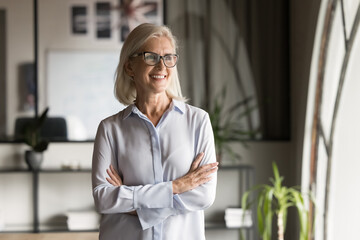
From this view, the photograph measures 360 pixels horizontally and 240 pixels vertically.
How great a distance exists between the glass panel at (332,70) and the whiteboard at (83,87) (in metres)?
1.87

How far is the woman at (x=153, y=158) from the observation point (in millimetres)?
2012

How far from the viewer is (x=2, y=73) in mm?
5320

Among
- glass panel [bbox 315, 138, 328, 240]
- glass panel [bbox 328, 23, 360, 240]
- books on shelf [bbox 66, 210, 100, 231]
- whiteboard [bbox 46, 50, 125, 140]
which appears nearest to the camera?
glass panel [bbox 328, 23, 360, 240]

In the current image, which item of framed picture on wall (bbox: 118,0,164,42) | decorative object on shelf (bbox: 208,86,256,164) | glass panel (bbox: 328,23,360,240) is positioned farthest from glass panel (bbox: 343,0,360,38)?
framed picture on wall (bbox: 118,0,164,42)

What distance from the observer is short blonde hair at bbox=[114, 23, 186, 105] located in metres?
2.02

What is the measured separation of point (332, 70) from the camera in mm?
4605

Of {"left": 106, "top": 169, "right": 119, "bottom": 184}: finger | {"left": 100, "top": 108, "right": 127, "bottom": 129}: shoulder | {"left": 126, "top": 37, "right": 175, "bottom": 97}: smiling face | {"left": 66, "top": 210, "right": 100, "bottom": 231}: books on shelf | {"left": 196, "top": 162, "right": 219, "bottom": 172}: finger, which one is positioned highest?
{"left": 126, "top": 37, "right": 175, "bottom": 97}: smiling face

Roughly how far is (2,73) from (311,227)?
2964mm

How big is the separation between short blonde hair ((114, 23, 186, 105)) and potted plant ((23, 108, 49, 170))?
312 cm

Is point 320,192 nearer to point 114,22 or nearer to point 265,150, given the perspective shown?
point 265,150

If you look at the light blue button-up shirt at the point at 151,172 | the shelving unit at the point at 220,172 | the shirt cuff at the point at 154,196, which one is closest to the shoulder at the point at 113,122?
the light blue button-up shirt at the point at 151,172

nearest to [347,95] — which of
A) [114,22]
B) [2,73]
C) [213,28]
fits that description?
[213,28]

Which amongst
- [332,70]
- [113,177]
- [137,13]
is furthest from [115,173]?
[137,13]

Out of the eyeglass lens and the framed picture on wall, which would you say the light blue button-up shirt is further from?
the framed picture on wall
